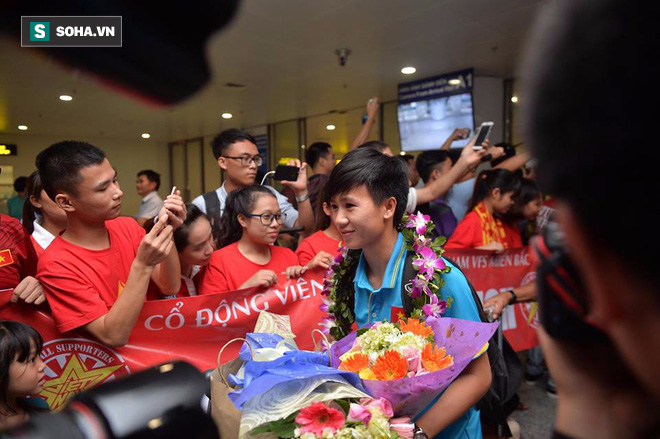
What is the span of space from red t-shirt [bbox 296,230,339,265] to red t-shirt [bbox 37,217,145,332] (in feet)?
3.45

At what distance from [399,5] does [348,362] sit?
452cm

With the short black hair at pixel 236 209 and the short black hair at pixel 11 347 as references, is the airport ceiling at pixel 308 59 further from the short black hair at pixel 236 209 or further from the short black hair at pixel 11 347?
the short black hair at pixel 11 347

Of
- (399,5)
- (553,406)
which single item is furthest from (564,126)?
(399,5)

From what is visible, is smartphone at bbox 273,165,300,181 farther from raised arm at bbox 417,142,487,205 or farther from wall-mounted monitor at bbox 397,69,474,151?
wall-mounted monitor at bbox 397,69,474,151

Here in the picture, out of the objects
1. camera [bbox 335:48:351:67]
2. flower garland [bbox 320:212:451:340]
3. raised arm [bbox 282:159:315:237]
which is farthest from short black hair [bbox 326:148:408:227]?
camera [bbox 335:48:351:67]

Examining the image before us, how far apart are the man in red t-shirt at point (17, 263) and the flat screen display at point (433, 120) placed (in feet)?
20.4

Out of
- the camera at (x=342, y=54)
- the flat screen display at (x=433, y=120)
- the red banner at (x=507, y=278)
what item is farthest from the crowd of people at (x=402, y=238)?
the flat screen display at (x=433, y=120)

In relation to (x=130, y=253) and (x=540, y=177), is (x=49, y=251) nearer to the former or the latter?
(x=130, y=253)

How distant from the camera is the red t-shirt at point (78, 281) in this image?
1772 mm

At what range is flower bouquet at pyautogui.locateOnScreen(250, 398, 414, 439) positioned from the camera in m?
1.01

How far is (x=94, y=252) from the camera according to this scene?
195 cm

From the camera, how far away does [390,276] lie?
1.56m

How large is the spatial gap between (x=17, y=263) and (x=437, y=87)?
6.76 meters

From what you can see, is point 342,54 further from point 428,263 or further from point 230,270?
point 428,263
